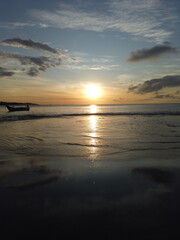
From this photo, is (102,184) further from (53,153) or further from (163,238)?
(53,153)

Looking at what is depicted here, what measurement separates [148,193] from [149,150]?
5160 mm

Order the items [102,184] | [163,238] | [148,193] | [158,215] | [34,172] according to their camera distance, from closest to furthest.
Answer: [163,238]
[158,215]
[148,193]
[102,184]
[34,172]

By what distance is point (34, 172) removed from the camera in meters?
6.50

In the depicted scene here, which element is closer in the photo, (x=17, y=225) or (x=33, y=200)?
(x=17, y=225)

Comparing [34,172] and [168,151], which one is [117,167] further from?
[168,151]

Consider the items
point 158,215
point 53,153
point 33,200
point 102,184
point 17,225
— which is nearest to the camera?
point 17,225

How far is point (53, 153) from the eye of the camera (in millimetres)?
9242

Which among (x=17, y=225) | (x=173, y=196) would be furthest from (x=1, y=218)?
(x=173, y=196)

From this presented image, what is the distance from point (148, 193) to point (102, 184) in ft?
4.42

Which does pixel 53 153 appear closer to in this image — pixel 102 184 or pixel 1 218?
pixel 102 184

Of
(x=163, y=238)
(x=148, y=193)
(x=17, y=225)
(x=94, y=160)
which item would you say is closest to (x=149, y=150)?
(x=94, y=160)

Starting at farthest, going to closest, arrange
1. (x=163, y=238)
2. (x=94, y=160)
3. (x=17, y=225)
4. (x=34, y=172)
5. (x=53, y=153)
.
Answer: (x=53, y=153) → (x=94, y=160) → (x=34, y=172) → (x=17, y=225) → (x=163, y=238)


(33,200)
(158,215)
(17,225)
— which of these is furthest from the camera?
(33,200)

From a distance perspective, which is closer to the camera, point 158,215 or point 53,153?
point 158,215
